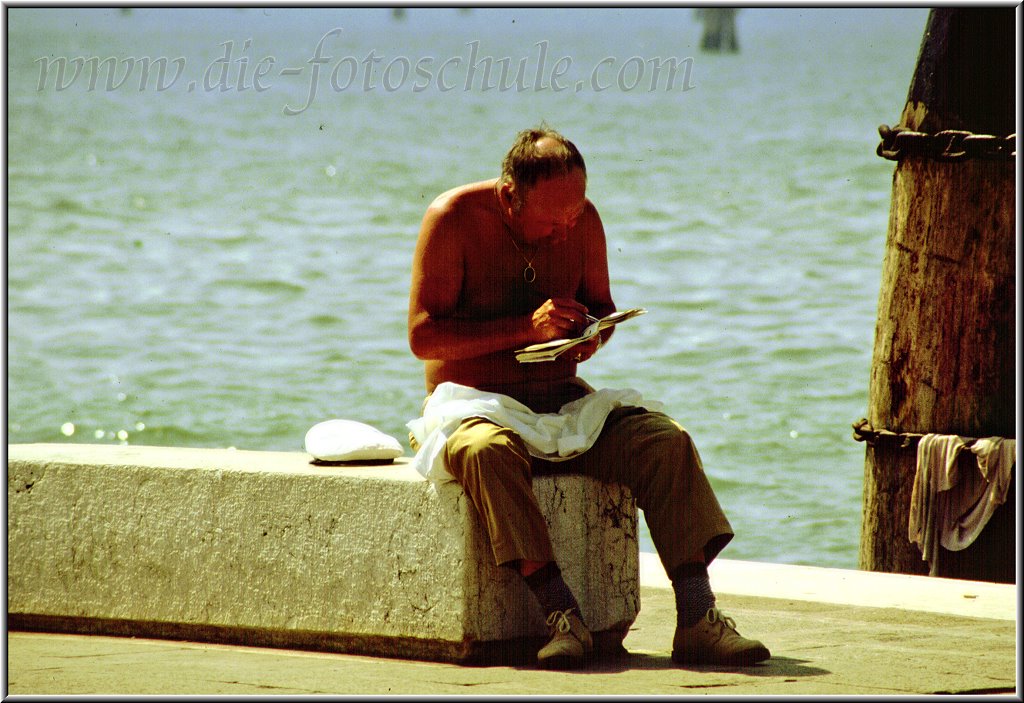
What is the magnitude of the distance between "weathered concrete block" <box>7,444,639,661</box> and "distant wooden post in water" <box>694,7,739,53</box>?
4267 centimetres

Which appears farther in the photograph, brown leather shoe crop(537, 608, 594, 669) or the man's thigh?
the man's thigh

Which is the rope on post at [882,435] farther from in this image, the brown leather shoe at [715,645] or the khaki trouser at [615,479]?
the brown leather shoe at [715,645]

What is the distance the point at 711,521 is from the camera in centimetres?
462

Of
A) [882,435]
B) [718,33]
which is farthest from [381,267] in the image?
[718,33]

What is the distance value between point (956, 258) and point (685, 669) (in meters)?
2.68

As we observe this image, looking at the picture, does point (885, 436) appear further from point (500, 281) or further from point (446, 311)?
point (446, 311)

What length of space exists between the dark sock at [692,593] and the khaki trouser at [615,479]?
0.03m

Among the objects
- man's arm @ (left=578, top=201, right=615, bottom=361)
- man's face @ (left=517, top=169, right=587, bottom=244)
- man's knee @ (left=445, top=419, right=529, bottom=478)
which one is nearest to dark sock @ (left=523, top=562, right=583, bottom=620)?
man's knee @ (left=445, top=419, right=529, bottom=478)

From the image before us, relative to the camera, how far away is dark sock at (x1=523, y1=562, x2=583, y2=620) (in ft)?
15.0

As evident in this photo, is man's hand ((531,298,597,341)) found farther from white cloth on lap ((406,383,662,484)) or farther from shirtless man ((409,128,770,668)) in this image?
white cloth on lap ((406,383,662,484))

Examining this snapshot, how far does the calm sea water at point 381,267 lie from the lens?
582 inches

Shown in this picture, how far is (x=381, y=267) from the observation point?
893 inches

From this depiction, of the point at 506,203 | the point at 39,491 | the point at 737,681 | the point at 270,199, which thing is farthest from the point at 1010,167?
the point at 270,199

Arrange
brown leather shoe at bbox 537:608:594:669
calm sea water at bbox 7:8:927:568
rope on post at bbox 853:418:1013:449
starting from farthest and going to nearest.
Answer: calm sea water at bbox 7:8:927:568 → rope on post at bbox 853:418:1013:449 → brown leather shoe at bbox 537:608:594:669
